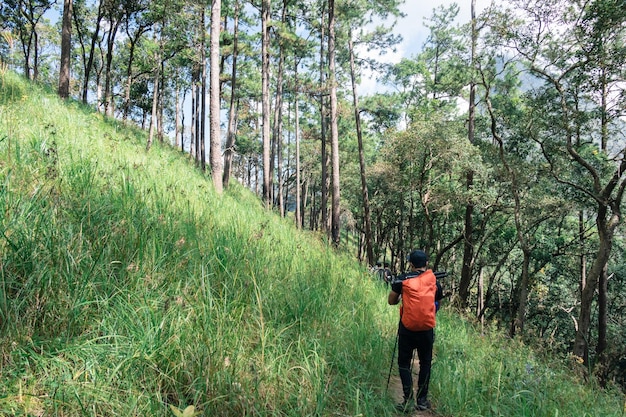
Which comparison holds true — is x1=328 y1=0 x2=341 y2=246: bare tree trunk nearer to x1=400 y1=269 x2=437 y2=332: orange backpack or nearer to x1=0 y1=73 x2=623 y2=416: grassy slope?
x1=0 y1=73 x2=623 y2=416: grassy slope

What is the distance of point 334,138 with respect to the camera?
1504cm

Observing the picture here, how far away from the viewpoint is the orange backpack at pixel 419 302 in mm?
3312

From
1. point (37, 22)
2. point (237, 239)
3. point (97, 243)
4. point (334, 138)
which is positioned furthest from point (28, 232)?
point (37, 22)

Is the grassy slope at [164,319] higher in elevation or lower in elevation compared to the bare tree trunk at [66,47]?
lower

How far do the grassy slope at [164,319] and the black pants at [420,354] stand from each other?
235 mm

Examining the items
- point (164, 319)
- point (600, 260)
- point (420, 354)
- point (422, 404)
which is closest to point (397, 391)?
point (422, 404)

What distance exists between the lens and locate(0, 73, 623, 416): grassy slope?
1.82 m

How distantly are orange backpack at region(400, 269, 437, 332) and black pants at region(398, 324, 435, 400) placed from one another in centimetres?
10

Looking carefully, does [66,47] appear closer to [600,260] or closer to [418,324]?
[418,324]

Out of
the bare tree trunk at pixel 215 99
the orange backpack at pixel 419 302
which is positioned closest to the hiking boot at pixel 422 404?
the orange backpack at pixel 419 302

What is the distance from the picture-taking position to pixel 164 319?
7.08ft

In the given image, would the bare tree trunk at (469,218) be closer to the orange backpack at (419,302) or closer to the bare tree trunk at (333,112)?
the bare tree trunk at (333,112)

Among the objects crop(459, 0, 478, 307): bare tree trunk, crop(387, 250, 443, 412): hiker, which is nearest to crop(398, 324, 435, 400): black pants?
crop(387, 250, 443, 412): hiker

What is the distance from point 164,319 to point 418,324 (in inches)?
93.1
